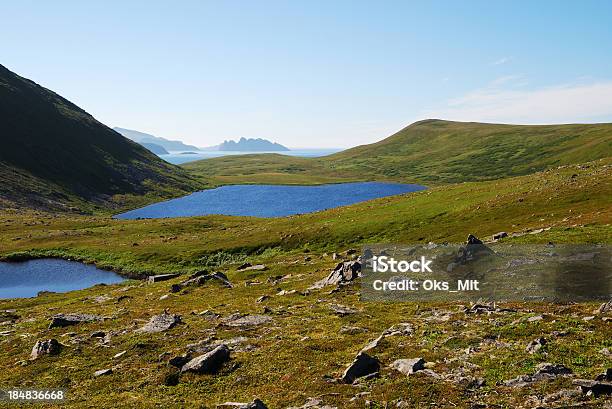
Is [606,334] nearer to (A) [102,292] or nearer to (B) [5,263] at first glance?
(A) [102,292]

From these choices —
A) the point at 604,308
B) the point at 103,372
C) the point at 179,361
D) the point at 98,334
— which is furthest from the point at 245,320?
the point at 604,308

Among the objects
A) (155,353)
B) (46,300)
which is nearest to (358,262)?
(155,353)

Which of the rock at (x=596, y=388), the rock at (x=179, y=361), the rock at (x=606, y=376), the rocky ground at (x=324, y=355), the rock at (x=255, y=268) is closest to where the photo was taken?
the rock at (x=596, y=388)

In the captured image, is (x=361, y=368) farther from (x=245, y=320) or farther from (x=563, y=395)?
(x=245, y=320)

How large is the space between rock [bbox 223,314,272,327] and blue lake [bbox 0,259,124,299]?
42.0 meters

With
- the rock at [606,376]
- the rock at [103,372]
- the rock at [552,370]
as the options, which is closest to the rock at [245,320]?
the rock at [103,372]

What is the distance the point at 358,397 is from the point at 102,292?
45.2 meters

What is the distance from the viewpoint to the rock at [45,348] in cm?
2581

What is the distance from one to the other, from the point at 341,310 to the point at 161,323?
13109mm

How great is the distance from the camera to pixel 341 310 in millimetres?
29281

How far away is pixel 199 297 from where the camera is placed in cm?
4003

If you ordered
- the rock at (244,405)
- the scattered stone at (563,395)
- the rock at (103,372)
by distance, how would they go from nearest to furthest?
1. the scattered stone at (563,395)
2. the rock at (244,405)
3. the rock at (103,372)

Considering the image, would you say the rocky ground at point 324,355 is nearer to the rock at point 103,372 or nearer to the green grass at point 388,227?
the rock at point 103,372

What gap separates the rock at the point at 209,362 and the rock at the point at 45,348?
425 inches
